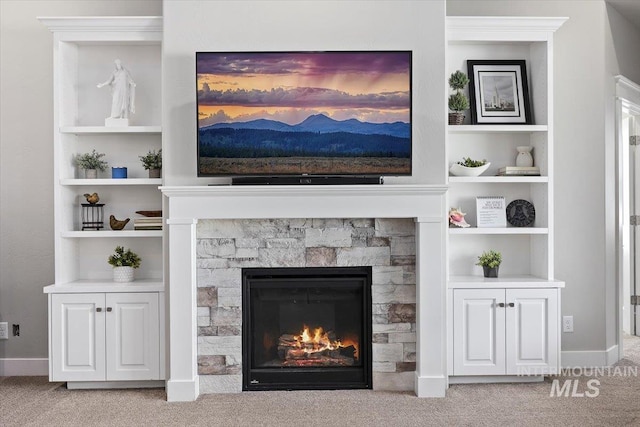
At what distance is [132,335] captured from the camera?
422cm

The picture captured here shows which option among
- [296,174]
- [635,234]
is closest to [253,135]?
[296,174]

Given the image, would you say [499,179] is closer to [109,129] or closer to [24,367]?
[109,129]

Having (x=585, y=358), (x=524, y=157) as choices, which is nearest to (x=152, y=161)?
(x=524, y=157)

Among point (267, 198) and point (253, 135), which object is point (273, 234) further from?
point (253, 135)

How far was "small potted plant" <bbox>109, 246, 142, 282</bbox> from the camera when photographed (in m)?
4.35

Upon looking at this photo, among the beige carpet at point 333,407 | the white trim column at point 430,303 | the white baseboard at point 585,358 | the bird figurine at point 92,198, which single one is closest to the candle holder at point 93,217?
the bird figurine at point 92,198

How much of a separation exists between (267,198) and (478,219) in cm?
153

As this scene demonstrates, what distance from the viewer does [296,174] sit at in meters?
4.06

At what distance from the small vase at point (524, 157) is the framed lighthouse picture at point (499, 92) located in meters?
0.18

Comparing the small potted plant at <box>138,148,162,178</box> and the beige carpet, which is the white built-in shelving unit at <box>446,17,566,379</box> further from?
the small potted plant at <box>138,148,162,178</box>

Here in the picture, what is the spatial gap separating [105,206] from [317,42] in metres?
1.91

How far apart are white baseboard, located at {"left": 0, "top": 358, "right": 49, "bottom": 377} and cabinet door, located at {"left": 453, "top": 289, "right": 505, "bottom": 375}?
2918 mm

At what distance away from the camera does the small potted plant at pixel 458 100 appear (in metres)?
4.37

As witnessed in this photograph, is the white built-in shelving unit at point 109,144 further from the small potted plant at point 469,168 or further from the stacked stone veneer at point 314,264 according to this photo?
the small potted plant at point 469,168
